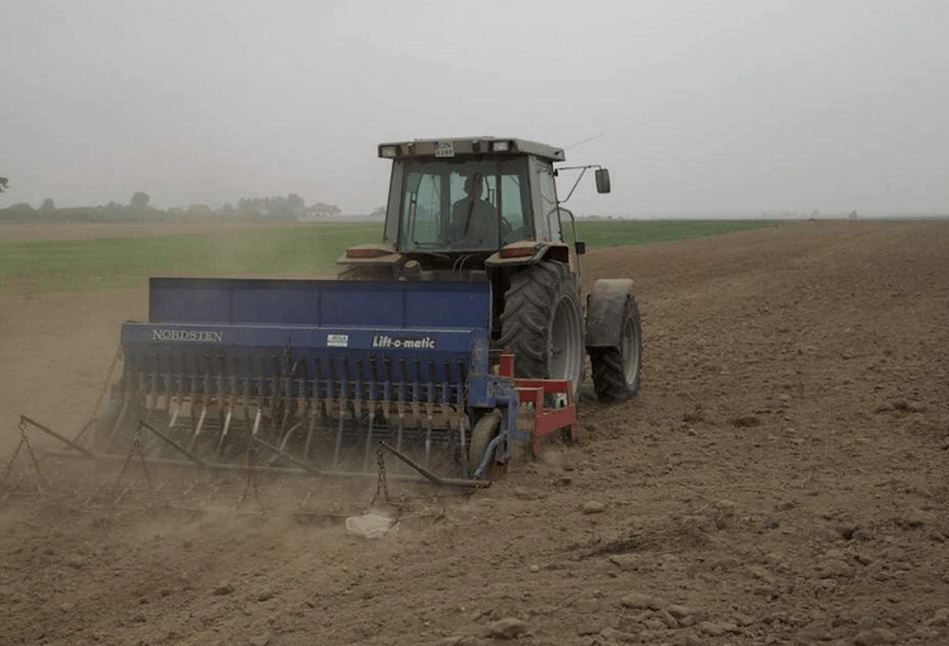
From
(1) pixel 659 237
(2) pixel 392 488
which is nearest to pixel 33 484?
(2) pixel 392 488

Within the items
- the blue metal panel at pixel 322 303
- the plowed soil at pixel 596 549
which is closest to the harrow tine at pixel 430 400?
the blue metal panel at pixel 322 303

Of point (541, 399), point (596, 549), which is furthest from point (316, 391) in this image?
point (596, 549)

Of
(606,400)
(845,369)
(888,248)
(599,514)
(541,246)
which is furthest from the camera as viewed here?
(888,248)

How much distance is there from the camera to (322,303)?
770cm

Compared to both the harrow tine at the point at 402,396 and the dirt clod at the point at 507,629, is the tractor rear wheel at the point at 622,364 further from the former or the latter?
the dirt clod at the point at 507,629

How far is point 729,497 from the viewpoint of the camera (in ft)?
21.1

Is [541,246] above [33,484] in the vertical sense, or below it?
above

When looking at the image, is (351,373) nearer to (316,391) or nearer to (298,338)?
(316,391)

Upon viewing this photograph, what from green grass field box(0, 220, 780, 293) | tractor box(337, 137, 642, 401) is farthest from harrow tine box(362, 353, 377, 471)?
green grass field box(0, 220, 780, 293)

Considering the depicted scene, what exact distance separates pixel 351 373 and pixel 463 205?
222cm

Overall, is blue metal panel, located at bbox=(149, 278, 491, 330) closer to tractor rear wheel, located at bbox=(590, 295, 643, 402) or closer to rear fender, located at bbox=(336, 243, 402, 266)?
rear fender, located at bbox=(336, 243, 402, 266)

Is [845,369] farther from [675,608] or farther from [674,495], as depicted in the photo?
[675,608]

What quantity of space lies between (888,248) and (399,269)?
1177 inches

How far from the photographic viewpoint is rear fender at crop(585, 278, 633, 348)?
9570mm
